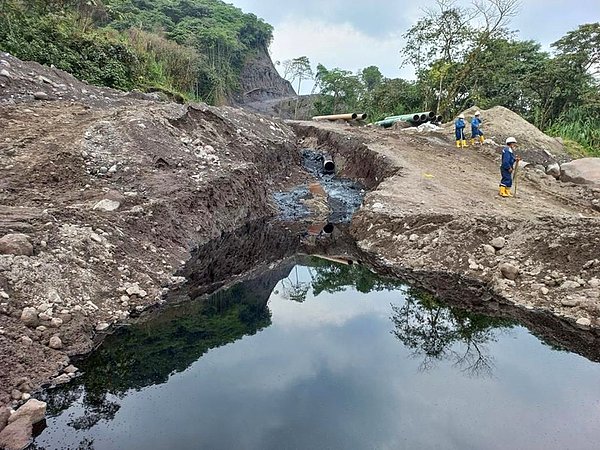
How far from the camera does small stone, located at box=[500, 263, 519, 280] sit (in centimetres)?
771

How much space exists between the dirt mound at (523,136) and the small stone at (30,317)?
47.9 feet

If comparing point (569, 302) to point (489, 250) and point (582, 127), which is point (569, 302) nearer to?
point (489, 250)

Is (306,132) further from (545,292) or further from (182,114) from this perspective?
(545,292)

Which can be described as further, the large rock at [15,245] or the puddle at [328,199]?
the puddle at [328,199]

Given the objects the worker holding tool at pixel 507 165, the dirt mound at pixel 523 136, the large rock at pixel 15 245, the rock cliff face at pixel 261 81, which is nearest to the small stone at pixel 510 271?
the worker holding tool at pixel 507 165

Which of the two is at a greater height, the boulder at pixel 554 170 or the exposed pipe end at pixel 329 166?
the boulder at pixel 554 170

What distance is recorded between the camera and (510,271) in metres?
7.73

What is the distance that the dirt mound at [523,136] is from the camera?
15.5m

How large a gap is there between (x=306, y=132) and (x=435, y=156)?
8042 mm

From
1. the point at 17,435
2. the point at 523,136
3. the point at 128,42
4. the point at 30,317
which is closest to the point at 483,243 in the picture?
the point at 30,317

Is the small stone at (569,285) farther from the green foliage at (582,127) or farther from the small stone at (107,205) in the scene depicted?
the green foliage at (582,127)

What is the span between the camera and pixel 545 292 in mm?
7203

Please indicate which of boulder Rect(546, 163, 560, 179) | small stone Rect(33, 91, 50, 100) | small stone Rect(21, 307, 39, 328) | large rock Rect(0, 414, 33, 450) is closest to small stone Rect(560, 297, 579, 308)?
large rock Rect(0, 414, 33, 450)

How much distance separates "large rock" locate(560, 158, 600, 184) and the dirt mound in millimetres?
1508
